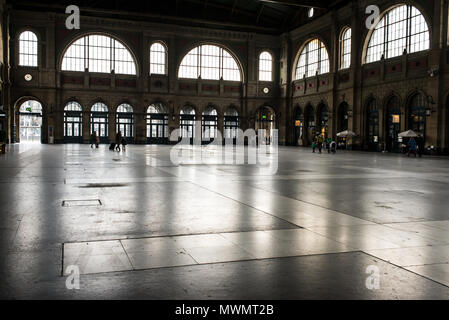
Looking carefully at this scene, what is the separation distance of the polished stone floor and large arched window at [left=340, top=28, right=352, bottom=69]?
37.6 m

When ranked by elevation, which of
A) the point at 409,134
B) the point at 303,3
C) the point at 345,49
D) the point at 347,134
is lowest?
the point at 409,134

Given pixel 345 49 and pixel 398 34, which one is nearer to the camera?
pixel 398 34

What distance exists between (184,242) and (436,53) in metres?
34.6

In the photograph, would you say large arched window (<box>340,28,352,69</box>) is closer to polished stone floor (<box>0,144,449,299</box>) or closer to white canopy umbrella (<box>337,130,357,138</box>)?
white canopy umbrella (<box>337,130,357,138</box>)

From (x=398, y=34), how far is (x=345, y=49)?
324 inches

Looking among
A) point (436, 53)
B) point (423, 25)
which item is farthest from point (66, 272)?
point (423, 25)

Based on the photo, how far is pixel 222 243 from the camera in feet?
19.6

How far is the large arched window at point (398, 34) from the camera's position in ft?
122

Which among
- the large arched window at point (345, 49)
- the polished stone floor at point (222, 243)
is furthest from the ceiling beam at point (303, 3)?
the polished stone floor at point (222, 243)

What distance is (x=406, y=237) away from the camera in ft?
21.1

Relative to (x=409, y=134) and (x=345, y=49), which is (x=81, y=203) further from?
(x=345, y=49)

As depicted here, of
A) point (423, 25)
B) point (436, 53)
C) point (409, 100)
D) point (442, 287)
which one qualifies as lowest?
point (442, 287)

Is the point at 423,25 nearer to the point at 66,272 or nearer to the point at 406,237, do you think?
the point at 406,237

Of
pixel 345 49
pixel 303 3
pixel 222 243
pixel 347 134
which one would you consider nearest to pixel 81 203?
pixel 222 243
